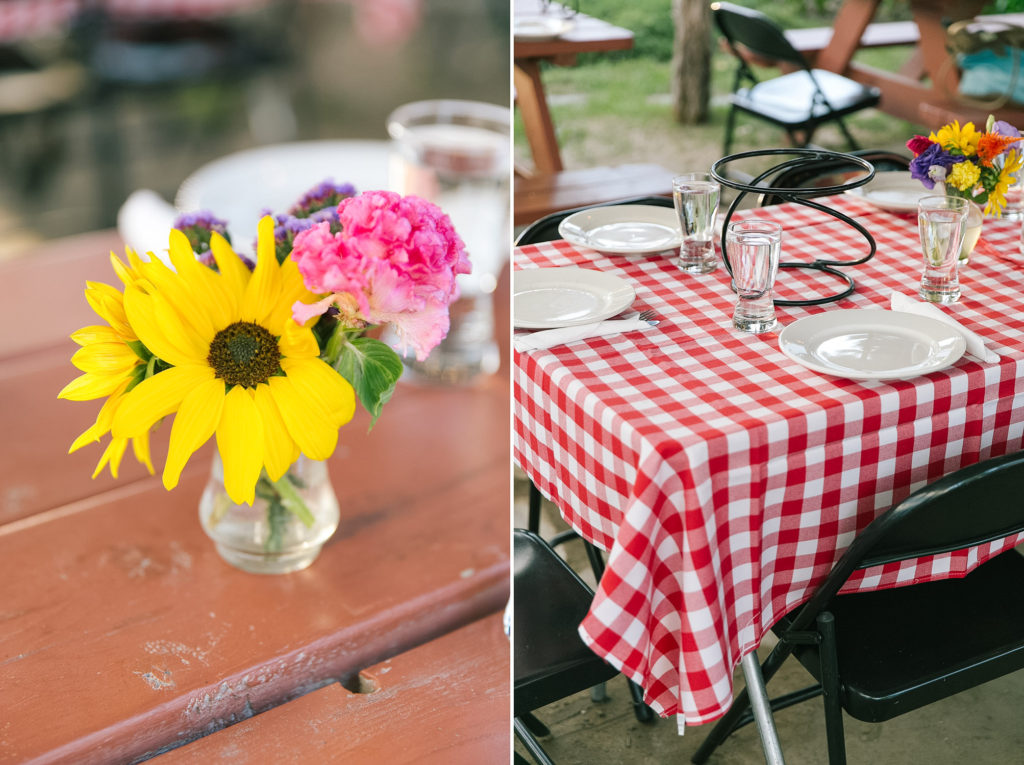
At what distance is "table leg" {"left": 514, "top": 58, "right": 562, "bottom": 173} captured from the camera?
382 cm

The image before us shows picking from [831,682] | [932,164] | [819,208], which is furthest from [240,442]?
[932,164]

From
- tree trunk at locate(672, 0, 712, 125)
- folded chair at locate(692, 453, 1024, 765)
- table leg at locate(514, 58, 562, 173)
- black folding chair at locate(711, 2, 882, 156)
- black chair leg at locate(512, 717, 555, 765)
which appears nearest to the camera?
folded chair at locate(692, 453, 1024, 765)

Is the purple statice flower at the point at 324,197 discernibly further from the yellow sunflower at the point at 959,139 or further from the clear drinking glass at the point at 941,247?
the yellow sunflower at the point at 959,139

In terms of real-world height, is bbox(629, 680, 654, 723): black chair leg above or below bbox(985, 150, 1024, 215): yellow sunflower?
below

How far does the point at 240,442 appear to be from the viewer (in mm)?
749

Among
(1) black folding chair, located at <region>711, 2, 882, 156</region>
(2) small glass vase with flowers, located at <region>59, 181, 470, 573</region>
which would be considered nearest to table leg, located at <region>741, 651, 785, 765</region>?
(2) small glass vase with flowers, located at <region>59, 181, 470, 573</region>

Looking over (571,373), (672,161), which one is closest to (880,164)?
(571,373)

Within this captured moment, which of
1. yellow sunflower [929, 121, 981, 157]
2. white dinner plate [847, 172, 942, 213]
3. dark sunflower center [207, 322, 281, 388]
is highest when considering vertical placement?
yellow sunflower [929, 121, 981, 157]

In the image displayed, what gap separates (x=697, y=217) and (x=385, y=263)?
0.79 meters

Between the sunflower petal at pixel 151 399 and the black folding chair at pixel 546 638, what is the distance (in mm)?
441

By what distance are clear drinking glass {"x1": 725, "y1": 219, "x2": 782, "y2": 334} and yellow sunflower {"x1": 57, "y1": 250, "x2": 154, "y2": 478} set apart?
0.71 metres

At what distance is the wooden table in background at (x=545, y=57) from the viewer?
3.57 meters

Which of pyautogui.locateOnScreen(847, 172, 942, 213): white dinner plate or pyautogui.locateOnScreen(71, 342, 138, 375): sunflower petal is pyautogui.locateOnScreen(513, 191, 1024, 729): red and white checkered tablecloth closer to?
pyautogui.locateOnScreen(847, 172, 942, 213): white dinner plate

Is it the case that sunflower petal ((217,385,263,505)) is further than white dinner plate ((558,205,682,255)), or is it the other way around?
white dinner plate ((558,205,682,255))
